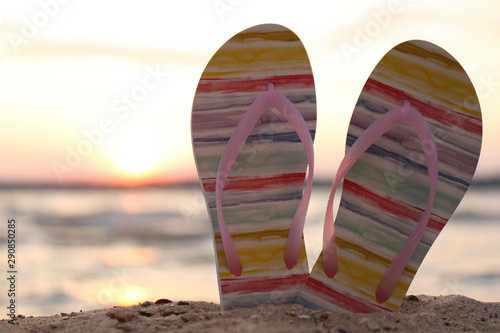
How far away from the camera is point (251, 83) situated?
1.73m

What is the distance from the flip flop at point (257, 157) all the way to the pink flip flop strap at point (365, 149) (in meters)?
0.08

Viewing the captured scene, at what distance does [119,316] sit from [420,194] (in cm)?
98

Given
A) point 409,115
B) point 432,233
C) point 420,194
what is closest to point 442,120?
point 409,115

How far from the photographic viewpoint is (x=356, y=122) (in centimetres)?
173

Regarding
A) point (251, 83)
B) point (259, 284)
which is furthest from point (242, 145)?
point (259, 284)

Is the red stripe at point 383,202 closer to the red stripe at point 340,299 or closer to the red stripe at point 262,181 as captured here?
the red stripe at point 262,181

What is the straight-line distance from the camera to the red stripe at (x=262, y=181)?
5.67 feet

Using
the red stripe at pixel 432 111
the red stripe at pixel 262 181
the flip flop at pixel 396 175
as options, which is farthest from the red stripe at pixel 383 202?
the red stripe at pixel 432 111

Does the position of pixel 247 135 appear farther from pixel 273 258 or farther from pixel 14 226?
pixel 14 226

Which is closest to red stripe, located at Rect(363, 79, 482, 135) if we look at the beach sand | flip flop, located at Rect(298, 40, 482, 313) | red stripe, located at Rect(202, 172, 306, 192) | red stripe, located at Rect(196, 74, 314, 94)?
flip flop, located at Rect(298, 40, 482, 313)

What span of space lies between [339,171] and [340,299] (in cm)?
39

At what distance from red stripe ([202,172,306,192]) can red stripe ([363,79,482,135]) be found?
1.15 ft

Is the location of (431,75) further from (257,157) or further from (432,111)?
(257,157)

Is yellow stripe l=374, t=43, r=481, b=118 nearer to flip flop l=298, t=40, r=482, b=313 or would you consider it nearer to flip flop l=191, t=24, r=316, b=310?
flip flop l=298, t=40, r=482, b=313
